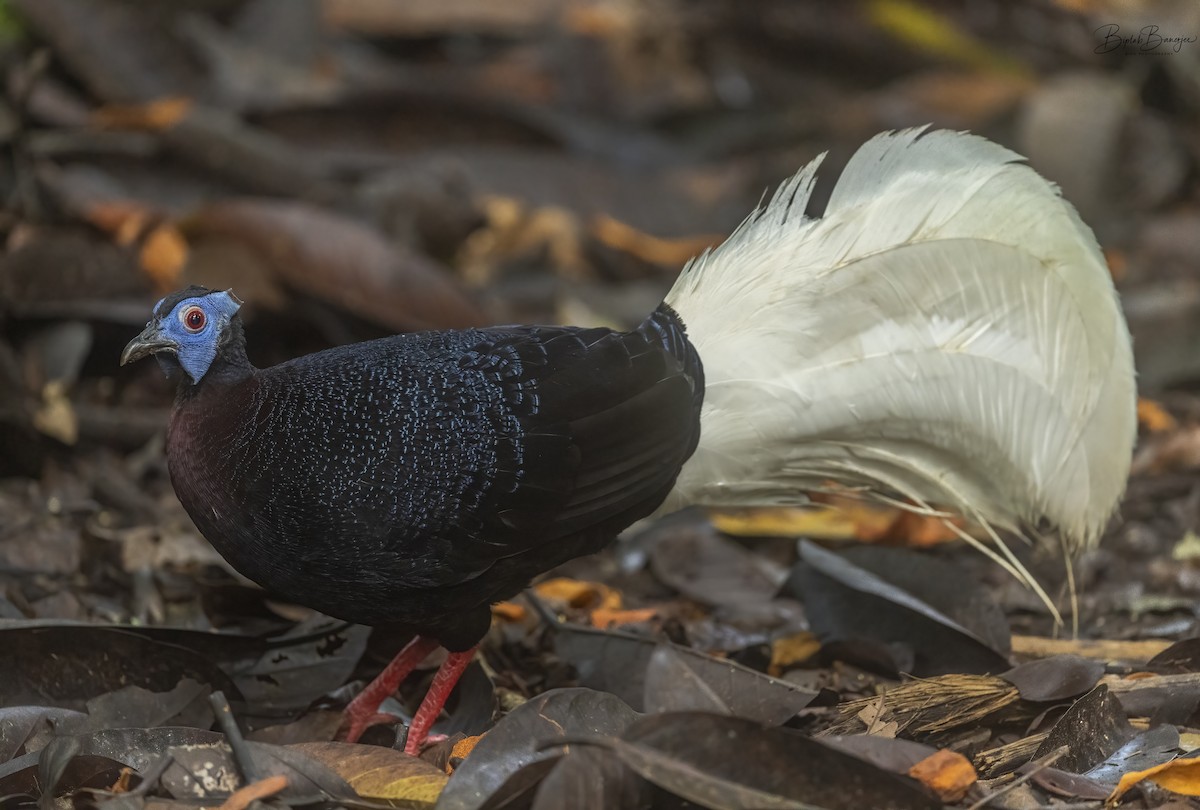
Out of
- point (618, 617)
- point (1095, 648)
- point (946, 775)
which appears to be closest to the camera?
point (946, 775)

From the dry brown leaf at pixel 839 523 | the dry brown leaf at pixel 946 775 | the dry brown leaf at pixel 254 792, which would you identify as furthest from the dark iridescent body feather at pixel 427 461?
the dry brown leaf at pixel 839 523

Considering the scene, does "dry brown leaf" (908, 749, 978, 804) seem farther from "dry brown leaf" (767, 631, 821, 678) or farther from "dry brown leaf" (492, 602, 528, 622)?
"dry brown leaf" (492, 602, 528, 622)

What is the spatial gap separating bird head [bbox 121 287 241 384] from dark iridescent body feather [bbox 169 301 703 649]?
41 millimetres

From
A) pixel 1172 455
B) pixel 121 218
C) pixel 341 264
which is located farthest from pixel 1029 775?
pixel 121 218

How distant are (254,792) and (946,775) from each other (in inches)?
58.0

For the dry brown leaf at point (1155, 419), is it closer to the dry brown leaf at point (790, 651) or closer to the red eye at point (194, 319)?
the dry brown leaf at point (790, 651)

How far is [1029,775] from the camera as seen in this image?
2.88 metres

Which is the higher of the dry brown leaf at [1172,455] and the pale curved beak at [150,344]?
the pale curved beak at [150,344]

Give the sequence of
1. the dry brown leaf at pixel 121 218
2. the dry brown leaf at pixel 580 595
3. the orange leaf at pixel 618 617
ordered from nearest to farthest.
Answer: the orange leaf at pixel 618 617
the dry brown leaf at pixel 580 595
the dry brown leaf at pixel 121 218

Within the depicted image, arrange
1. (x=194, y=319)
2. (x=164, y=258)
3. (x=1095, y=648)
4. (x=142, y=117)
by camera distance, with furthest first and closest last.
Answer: (x=142, y=117) < (x=164, y=258) < (x=1095, y=648) < (x=194, y=319)

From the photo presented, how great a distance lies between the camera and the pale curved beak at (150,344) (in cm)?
333
